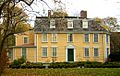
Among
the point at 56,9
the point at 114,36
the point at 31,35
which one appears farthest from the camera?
the point at 114,36

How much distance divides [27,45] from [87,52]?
36.0ft

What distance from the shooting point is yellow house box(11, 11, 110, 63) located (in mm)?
62031

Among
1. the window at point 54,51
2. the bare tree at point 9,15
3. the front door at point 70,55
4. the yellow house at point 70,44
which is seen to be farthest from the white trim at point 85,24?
the bare tree at point 9,15

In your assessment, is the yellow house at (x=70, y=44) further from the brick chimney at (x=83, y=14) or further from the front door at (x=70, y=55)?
the brick chimney at (x=83, y=14)

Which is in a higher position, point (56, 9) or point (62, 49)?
point (56, 9)

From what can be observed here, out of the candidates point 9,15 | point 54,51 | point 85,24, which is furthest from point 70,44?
point 9,15

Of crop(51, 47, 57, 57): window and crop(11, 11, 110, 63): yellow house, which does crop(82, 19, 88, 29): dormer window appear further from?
crop(51, 47, 57, 57): window

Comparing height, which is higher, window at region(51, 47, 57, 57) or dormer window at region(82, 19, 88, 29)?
dormer window at region(82, 19, 88, 29)

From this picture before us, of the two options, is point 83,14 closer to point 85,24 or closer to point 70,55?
point 85,24

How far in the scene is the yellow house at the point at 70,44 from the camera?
2442 inches

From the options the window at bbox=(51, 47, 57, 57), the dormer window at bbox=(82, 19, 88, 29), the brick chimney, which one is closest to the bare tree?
the window at bbox=(51, 47, 57, 57)

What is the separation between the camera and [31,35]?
67.9 meters

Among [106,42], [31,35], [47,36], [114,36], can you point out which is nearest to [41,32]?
[47,36]

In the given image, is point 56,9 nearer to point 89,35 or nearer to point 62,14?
point 62,14
